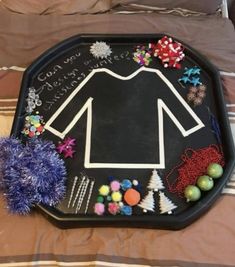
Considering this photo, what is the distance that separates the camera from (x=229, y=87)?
111 cm

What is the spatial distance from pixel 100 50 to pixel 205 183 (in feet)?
1.77

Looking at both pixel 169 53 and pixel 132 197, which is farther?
pixel 169 53

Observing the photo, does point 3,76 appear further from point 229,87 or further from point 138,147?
point 229,87

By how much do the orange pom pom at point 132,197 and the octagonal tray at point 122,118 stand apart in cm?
2

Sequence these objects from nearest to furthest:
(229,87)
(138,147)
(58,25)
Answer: (138,147) → (229,87) → (58,25)

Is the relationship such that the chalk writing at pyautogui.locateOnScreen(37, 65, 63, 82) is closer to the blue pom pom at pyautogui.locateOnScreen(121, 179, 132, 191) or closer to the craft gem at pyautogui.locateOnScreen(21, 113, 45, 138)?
the craft gem at pyautogui.locateOnScreen(21, 113, 45, 138)

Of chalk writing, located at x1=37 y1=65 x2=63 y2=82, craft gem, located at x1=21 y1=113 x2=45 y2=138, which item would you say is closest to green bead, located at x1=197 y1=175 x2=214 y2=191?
craft gem, located at x1=21 y1=113 x2=45 y2=138

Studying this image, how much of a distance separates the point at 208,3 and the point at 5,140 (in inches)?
34.1

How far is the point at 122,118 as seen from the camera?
1.02 meters

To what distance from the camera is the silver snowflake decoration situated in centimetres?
115

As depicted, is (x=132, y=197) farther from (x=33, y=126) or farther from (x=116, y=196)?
(x=33, y=126)

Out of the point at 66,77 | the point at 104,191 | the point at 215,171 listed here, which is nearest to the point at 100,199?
the point at 104,191

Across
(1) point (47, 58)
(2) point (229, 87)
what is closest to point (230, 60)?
(2) point (229, 87)

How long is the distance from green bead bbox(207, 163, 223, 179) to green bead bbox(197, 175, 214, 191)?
13mm
